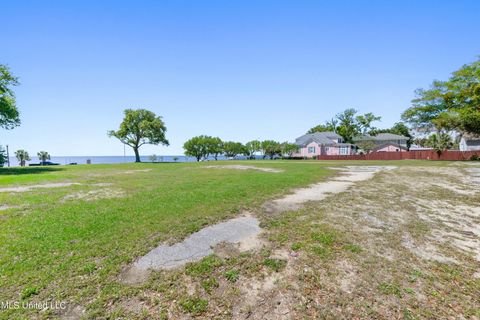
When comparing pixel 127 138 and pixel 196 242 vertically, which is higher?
pixel 127 138

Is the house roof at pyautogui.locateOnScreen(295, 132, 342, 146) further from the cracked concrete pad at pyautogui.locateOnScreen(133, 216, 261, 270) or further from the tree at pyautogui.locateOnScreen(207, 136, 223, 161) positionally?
the cracked concrete pad at pyautogui.locateOnScreen(133, 216, 261, 270)

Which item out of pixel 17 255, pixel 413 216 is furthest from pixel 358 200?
pixel 17 255

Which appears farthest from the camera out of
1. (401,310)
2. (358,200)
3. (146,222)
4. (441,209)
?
(358,200)

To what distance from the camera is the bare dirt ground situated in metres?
2.38

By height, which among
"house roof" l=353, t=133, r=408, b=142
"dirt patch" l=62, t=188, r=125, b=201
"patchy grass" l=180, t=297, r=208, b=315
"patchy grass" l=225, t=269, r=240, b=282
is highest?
"house roof" l=353, t=133, r=408, b=142

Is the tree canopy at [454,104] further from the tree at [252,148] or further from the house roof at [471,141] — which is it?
the tree at [252,148]

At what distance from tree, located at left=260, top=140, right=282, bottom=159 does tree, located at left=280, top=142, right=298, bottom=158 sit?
884 mm

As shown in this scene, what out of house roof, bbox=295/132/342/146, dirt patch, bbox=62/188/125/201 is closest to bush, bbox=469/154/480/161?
house roof, bbox=295/132/342/146

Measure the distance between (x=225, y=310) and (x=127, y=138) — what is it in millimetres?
47520

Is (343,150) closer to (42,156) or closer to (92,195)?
(92,195)

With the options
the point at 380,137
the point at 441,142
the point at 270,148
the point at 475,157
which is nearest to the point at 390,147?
the point at 380,137

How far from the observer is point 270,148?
56562 mm

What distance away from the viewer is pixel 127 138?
4372 centimetres

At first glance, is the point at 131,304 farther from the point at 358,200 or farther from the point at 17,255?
the point at 358,200
